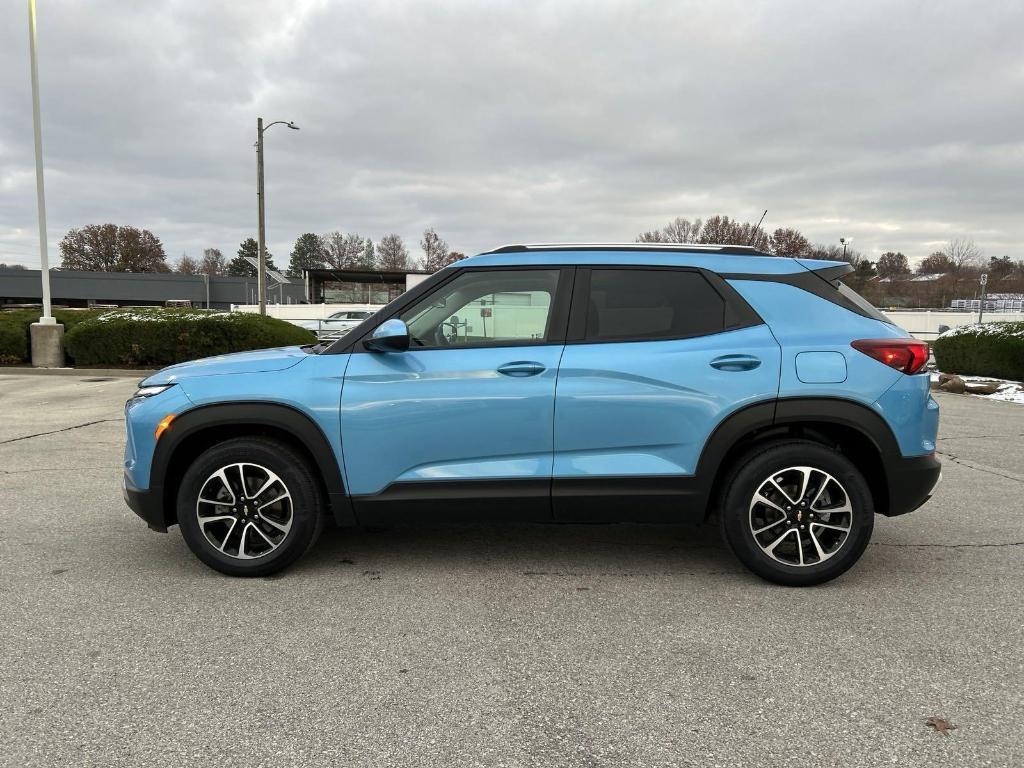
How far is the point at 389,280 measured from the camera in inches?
1815

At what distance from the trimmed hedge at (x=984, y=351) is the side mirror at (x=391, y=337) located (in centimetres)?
1358

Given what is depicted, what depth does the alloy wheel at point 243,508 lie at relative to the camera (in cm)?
374

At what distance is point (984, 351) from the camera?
45.3 ft

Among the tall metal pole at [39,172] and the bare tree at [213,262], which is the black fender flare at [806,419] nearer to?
the tall metal pole at [39,172]

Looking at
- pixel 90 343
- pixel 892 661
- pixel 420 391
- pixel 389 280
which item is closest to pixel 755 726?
pixel 892 661

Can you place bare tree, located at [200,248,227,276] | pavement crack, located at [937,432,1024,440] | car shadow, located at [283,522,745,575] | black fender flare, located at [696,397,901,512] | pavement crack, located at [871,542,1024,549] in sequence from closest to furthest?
black fender flare, located at [696,397,901,512] < car shadow, located at [283,522,745,575] < pavement crack, located at [871,542,1024,549] < pavement crack, located at [937,432,1024,440] < bare tree, located at [200,248,227,276]

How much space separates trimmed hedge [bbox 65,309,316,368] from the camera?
1583 centimetres

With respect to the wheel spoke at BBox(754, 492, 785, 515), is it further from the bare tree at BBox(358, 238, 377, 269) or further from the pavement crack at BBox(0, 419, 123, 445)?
the bare tree at BBox(358, 238, 377, 269)

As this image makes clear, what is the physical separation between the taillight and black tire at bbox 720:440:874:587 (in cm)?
53

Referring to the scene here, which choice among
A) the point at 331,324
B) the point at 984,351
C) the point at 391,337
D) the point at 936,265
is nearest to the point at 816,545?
the point at 391,337

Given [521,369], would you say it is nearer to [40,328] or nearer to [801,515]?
[801,515]

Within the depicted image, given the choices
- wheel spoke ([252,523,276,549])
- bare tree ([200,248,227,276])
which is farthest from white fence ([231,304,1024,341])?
bare tree ([200,248,227,276])

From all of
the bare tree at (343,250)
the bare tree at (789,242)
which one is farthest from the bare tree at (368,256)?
the bare tree at (789,242)

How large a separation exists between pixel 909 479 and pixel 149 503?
13.1 ft
